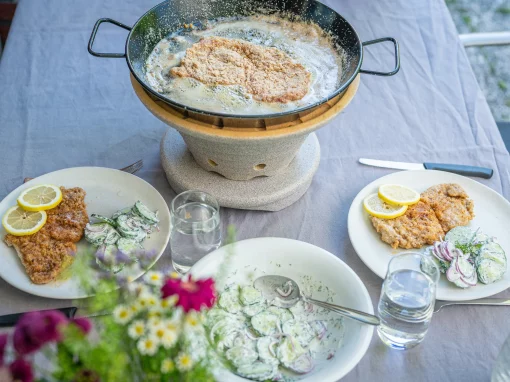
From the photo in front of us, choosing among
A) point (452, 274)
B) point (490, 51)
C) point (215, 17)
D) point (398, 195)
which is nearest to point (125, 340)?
point (452, 274)

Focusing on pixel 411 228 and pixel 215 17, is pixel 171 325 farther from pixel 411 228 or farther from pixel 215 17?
pixel 215 17

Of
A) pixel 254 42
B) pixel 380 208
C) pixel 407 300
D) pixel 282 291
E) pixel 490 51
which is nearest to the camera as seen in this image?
pixel 407 300

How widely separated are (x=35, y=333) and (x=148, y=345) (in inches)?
5.1

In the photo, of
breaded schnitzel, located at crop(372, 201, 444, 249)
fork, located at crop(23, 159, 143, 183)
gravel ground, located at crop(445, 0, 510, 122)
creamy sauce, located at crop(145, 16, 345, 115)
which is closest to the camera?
breaded schnitzel, located at crop(372, 201, 444, 249)

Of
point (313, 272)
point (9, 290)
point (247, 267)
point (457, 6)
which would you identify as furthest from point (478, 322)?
point (457, 6)

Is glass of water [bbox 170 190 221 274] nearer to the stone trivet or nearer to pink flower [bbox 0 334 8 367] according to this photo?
the stone trivet

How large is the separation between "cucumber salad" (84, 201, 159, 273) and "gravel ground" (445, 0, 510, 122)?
2.74 metres

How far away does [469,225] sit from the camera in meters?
1.44

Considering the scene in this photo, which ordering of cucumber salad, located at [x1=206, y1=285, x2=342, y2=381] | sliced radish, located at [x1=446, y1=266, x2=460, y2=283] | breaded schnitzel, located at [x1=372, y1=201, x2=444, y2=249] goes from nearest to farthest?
cucumber salad, located at [x1=206, y1=285, x2=342, y2=381] < sliced radish, located at [x1=446, y1=266, x2=460, y2=283] < breaded schnitzel, located at [x1=372, y1=201, x2=444, y2=249]

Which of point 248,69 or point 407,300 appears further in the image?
point 248,69

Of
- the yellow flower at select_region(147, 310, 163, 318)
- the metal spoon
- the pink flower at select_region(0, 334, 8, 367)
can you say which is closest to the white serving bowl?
the metal spoon

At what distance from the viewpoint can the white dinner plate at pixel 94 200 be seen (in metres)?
1.27

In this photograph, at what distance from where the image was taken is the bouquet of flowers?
0.64 metres

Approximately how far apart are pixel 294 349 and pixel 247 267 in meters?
0.23
